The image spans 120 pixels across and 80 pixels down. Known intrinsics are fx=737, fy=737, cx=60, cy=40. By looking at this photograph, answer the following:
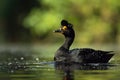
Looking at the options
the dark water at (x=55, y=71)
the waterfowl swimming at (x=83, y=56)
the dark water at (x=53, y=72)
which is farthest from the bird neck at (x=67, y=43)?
the dark water at (x=53, y=72)

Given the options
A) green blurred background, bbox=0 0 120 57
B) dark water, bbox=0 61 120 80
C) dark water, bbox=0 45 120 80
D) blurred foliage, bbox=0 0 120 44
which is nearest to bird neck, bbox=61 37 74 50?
dark water, bbox=0 45 120 80

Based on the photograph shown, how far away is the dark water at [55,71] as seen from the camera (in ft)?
52.0

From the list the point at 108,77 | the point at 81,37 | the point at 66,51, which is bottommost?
the point at 108,77

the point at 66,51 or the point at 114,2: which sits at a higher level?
the point at 114,2

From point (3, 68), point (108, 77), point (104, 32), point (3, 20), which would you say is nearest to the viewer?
point (108, 77)

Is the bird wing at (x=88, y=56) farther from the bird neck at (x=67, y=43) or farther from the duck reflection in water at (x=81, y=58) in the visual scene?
the bird neck at (x=67, y=43)

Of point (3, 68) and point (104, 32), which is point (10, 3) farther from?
point (3, 68)

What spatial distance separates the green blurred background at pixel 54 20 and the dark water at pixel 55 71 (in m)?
18.8

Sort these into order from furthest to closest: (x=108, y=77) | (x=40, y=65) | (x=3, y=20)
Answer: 1. (x=3, y=20)
2. (x=40, y=65)
3. (x=108, y=77)

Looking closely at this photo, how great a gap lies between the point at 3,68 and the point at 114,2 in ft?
72.6

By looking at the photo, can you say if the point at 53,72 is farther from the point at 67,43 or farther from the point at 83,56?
the point at 67,43

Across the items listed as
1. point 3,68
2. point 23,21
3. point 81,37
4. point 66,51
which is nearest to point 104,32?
point 81,37

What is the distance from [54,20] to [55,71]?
2253 centimetres

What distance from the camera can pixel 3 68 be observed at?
1820cm
